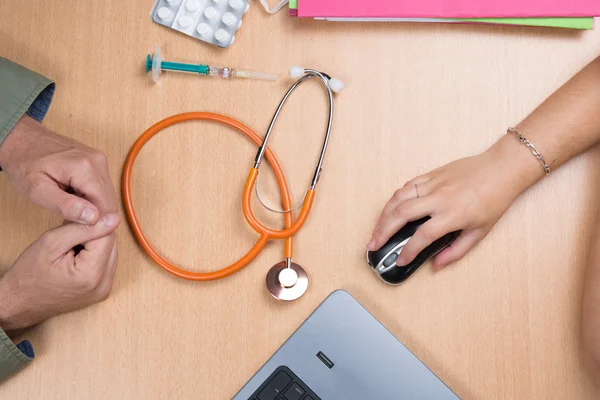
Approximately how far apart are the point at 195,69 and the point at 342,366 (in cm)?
50

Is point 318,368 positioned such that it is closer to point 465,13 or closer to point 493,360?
point 493,360

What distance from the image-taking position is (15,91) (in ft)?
2.75

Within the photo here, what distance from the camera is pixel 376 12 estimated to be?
903 mm

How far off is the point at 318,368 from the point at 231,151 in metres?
0.35

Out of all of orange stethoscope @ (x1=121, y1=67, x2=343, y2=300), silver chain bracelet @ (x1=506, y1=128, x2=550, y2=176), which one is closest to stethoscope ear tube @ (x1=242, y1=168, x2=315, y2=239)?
orange stethoscope @ (x1=121, y1=67, x2=343, y2=300)

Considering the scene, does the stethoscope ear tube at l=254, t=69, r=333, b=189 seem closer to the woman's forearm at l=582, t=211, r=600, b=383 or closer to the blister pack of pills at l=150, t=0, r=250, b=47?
the blister pack of pills at l=150, t=0, r=250, b=47

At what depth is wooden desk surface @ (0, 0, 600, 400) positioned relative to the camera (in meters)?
0.84

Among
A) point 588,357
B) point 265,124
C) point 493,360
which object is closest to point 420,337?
point 493,360

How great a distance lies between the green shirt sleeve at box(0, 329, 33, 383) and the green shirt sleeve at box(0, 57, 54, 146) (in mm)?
284

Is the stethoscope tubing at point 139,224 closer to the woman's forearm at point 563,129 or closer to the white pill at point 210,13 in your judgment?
the white pill at point 210,13

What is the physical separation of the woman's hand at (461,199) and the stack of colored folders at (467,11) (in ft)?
0.62

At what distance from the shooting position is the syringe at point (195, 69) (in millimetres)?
894

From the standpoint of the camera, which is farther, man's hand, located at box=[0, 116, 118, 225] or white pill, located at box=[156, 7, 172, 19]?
white pill, located at box=[156, 7, 172, 19]

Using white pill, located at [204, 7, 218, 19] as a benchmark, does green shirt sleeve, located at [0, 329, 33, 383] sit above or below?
below
